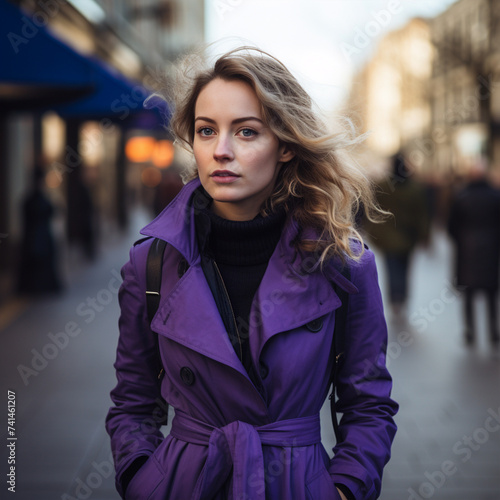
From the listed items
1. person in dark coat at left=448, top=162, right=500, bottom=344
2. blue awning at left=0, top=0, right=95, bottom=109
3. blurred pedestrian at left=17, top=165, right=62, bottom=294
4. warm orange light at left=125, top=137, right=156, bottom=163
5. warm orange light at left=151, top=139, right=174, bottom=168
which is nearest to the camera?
blue awning at left=0, top=0, right=95, bottom=109

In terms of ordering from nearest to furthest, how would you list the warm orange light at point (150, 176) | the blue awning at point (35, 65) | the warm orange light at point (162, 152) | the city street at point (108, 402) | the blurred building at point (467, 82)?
1. the city street at point (108, 402)
2. the blue awning at point (35, 65)
3. the blurred building at point (467, 82)
4. the warm orange light at point (162, 152)
5. the warm orange light at point (150, 176)

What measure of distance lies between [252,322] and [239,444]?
1.14 feet

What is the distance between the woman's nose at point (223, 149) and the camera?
210 cm

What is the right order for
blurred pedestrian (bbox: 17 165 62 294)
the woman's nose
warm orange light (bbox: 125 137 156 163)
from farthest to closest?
warm orange light (bbox: 125 137 156 163) → blurred pedestrian (bbox: 17 165 62 294) → the woman's nose

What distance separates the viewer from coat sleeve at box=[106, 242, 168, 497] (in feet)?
7.38

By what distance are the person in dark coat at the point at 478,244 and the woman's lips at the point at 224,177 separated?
6.39 m

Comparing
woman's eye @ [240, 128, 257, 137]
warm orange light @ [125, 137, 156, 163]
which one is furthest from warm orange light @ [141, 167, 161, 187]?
woman's eye @ [240, 128, 257, 137]

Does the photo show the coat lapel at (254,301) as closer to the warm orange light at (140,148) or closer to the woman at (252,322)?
the woman at (252,322)

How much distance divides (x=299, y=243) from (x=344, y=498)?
755 millimetres

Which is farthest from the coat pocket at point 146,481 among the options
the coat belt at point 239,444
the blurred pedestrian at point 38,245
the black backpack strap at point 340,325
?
the blurred pedestrian at point 38,245

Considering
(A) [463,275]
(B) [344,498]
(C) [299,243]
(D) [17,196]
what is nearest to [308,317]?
(C) [299,243]

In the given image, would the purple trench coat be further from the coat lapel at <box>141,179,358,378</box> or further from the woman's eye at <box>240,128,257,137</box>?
the woman's eye at <box>240,128,257,137</box>

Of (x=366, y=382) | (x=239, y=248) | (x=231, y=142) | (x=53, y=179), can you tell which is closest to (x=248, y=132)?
(x=231, y=142)

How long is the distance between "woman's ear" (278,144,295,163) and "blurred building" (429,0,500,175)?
19.1 feet
